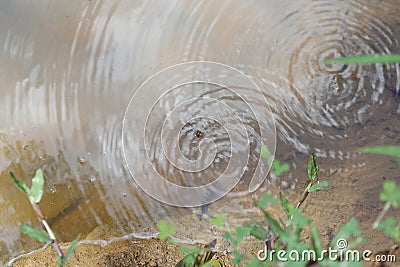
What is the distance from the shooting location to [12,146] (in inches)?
75.0

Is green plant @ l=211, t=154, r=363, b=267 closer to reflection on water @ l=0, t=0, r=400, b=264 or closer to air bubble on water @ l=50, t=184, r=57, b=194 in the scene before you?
reflection on water @ l=0, t=0, r=400, b=264

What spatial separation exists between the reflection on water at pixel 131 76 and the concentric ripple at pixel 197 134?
2cm

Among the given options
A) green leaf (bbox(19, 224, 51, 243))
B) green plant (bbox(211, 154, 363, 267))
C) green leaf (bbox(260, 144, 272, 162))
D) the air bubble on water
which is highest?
the air bubble on water

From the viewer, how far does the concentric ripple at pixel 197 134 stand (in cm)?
190

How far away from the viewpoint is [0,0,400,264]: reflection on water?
1881 millimetres

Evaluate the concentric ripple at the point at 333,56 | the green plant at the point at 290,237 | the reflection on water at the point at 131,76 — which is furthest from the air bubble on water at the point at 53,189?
the concentric ripple at the point at 333,56

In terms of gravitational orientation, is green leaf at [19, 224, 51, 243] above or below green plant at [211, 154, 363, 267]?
above

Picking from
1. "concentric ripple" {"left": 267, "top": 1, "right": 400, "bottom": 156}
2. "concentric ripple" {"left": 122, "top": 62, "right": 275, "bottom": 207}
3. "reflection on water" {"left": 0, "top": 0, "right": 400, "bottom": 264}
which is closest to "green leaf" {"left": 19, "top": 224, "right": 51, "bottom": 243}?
"reflection on water" {"left": 0, "top": 0, "right": 400, "bottom": 264}

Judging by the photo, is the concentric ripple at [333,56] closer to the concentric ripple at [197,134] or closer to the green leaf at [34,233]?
the concentric ripple at [197,134]

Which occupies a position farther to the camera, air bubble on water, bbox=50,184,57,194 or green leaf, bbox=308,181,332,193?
air bubble on water, bbox=50,184,57,194

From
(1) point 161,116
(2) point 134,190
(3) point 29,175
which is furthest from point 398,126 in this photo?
(3) point 29,175

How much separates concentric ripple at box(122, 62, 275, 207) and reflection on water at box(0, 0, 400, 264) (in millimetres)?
21

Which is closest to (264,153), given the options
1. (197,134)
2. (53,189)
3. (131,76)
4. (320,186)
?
(197,134)

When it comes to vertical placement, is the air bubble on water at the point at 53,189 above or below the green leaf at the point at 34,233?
above
